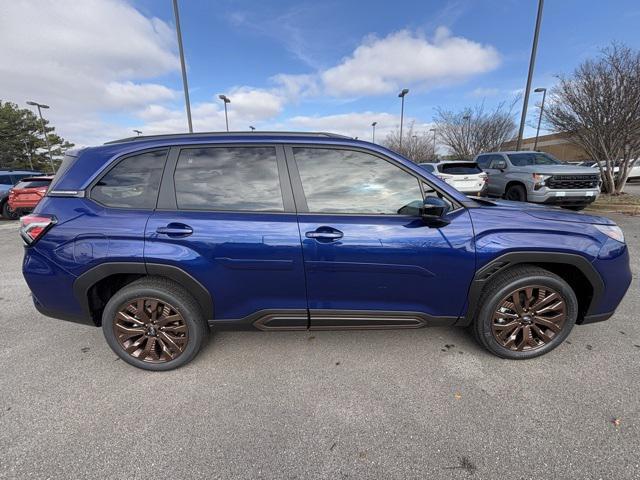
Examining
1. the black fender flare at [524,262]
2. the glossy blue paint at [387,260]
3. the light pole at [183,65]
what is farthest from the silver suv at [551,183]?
the light pole at [183,65]

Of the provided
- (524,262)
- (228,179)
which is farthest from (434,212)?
(228,179)

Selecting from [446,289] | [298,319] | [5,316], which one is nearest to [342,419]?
[298,319]

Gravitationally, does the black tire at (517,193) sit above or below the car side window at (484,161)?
below

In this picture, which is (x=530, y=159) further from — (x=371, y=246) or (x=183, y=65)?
(x=183, y=65)

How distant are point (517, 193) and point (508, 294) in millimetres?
8273

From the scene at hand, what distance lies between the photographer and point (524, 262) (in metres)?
2.38

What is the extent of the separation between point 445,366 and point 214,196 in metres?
2.23

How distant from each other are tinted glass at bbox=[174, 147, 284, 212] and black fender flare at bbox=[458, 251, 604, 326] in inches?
61.5

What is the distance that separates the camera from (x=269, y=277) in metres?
2.29

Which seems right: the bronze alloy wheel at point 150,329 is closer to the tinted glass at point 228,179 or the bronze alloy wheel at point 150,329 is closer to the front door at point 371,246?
the tinted glass at point 228,179

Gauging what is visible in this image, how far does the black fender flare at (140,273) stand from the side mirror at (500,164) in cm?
1035

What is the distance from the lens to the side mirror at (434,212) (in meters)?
2.12

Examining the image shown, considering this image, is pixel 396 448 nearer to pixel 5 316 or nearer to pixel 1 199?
pixel 5 316

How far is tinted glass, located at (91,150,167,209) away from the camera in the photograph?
2.30 metres
